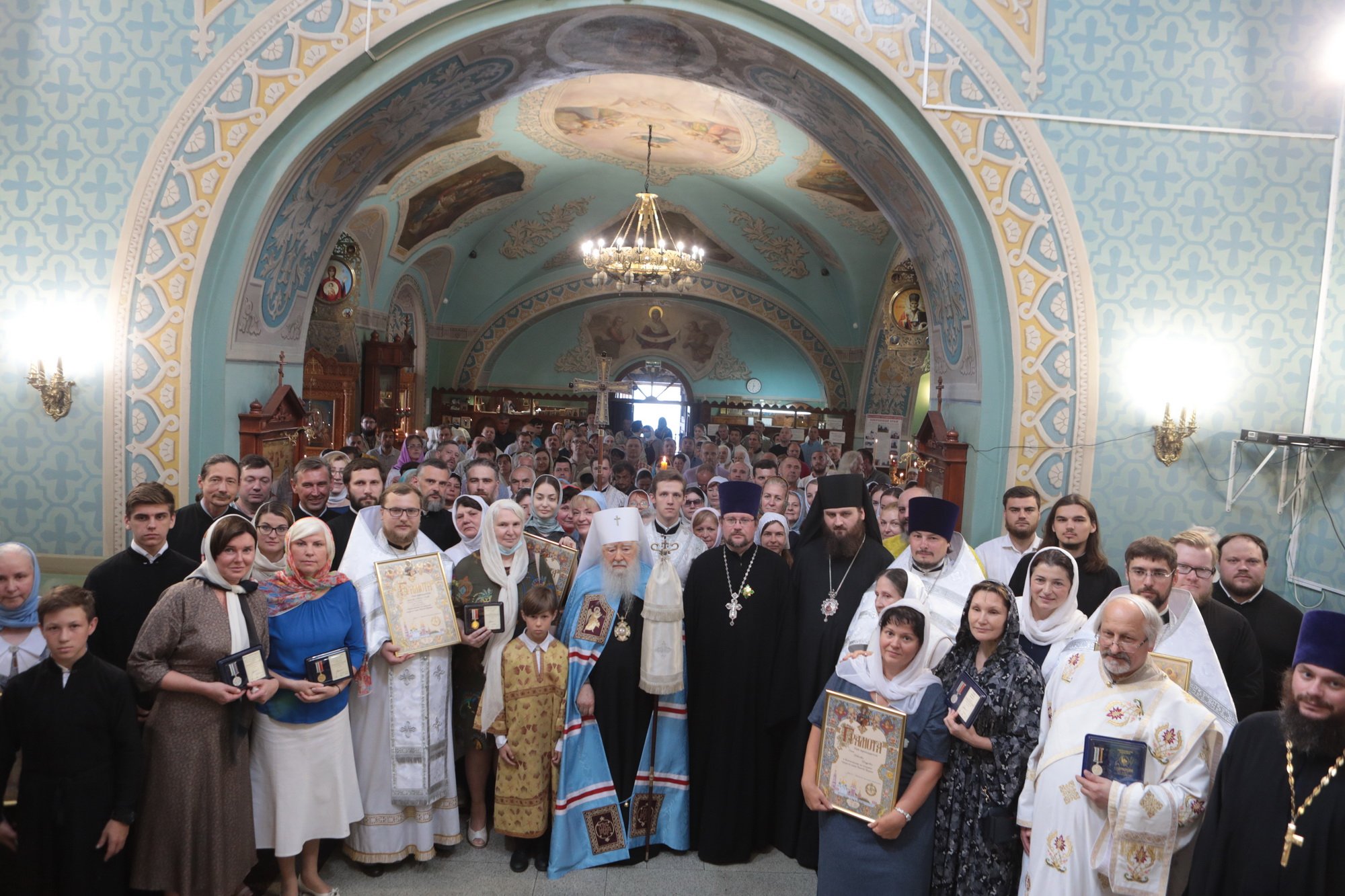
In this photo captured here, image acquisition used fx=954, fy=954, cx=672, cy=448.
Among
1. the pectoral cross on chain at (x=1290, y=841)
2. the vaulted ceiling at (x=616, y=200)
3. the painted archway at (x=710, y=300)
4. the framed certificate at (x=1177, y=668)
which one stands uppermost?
the vaulted ceiling at (x=616, y=200)

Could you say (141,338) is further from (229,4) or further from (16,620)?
(16,620)

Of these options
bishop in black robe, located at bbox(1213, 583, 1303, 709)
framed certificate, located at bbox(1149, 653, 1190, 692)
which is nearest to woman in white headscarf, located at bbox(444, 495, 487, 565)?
framed certificate, located at bbox(1149, 653, 1190, 692)

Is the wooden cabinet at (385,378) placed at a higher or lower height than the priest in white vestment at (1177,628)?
higher

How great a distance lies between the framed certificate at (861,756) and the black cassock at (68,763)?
2.53 meters

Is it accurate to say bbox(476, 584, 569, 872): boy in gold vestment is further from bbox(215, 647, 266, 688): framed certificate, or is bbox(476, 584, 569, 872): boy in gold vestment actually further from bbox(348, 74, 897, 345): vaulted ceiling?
bbox(348, 74, 897, 345): vaulted ceiling

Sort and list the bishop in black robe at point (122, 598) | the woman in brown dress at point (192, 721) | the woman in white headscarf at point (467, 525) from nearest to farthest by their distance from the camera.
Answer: the woman in brown dress at point (192, 721) < the bishop in black robe at point (122, 598) < the woman in white headscarf at point (467, 525)

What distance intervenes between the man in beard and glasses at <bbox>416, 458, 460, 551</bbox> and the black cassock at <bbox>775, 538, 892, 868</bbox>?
6.58ft

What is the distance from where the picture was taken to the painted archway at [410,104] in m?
6.91

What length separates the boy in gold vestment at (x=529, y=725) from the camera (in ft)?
14.5

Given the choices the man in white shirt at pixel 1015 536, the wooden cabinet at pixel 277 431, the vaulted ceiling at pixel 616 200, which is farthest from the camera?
the vaulted ceiling at pixel 616 200

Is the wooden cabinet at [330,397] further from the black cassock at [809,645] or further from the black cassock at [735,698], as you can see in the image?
the black cassock at [809,645]

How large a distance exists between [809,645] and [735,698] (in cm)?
44

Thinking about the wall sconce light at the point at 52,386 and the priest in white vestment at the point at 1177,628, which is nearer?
the priest in white vestment at the point at 1177,628

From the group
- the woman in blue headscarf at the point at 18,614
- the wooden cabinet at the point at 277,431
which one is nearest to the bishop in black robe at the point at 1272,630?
the woman in blue headscarf at the point at 18,614
